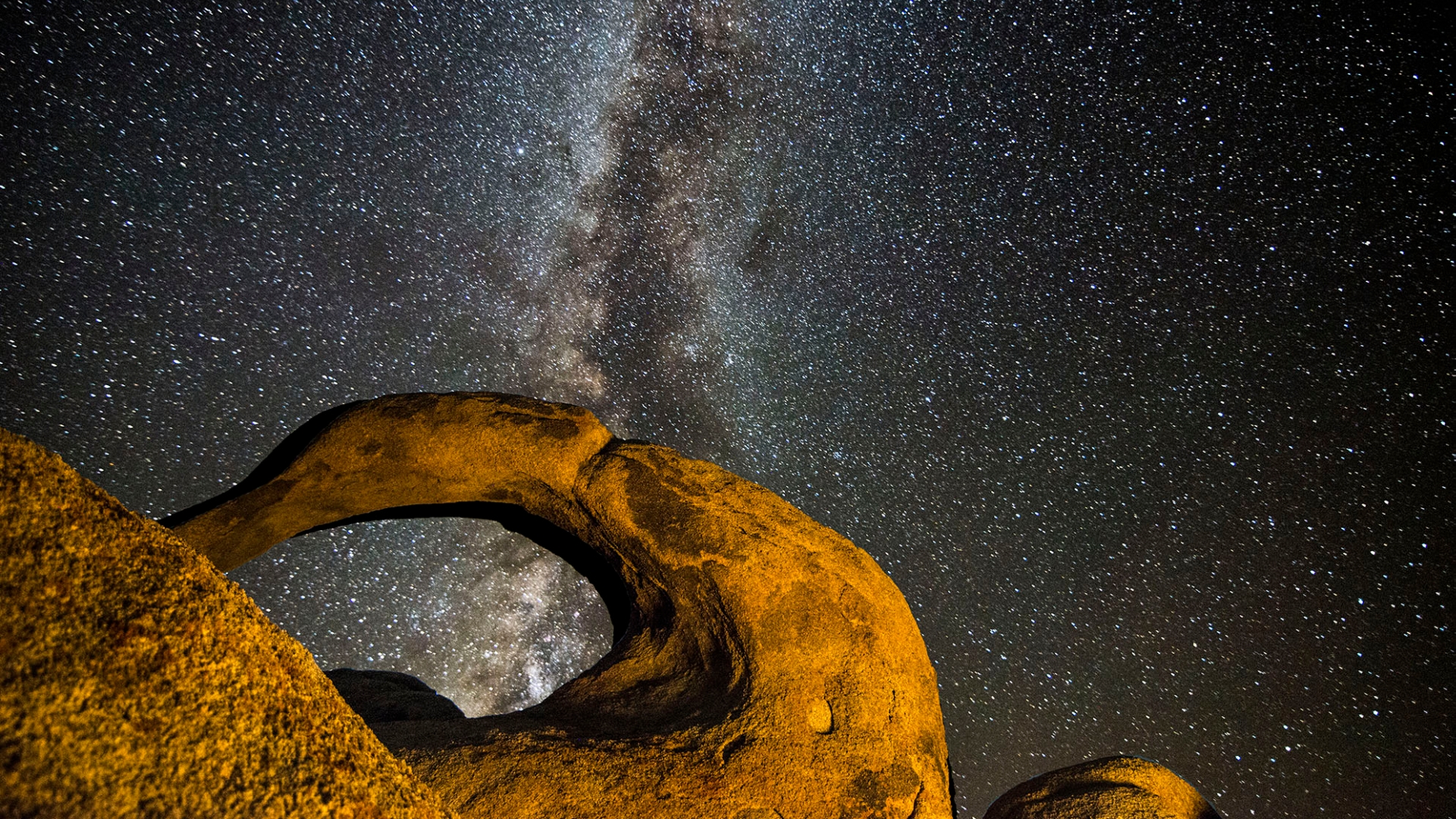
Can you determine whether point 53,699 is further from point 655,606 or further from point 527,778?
point 655,606

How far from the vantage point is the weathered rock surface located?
207 centimetres

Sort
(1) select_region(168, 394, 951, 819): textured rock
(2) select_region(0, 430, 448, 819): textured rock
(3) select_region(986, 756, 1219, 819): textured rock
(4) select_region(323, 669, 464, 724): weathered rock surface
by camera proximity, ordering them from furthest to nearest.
→ (4) select_region(323, 669, 464, 724): weathered rock surface → (3) select_region(986, 756, 1219, 819): textured rock → (1) select_region(168, 394, 951, 819): textured rock → (2) select_region(0, 430, 448, 819): textured rock

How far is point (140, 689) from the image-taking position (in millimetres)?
579

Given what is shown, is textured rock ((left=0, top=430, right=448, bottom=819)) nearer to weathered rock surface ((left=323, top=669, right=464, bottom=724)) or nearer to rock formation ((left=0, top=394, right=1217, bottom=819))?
rock formation ((left=0, top=394, right=1217, bottom=819))

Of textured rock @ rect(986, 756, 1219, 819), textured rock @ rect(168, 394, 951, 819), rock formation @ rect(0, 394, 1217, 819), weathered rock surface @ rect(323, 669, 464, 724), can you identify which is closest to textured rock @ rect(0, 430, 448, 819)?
rock formation @ rect(0, 394, 1217, 819)

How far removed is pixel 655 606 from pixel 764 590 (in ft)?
1.45

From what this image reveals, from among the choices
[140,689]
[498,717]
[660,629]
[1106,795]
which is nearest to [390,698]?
[498,717]

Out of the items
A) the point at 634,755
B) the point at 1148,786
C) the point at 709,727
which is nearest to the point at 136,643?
the point at 634,755

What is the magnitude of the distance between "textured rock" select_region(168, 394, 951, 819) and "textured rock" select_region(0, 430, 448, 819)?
77cm

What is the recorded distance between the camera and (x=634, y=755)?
1.53 meters

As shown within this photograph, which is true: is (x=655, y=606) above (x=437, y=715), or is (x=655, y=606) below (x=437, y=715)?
above

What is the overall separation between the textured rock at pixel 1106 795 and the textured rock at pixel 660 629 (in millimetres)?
437

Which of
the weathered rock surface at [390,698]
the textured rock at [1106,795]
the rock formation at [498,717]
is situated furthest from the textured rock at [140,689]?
the textured rock at [1106,795]

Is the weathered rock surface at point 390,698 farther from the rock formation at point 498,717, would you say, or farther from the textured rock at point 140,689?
the textured rock at point 140,689
